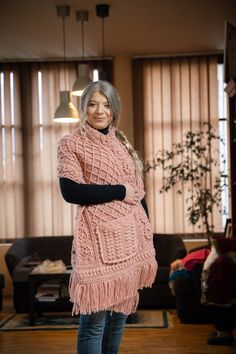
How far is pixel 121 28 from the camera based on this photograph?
6.31 meters

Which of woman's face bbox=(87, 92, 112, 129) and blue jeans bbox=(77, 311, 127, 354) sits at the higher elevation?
woman's face bbox=(87, 92, 112, 129)

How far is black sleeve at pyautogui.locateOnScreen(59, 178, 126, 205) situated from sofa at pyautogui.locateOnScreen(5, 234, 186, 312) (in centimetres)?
410

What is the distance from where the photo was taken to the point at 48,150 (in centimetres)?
770

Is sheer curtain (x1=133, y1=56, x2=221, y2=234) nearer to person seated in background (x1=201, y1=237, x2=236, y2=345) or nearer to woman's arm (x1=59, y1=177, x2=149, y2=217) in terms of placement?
person seated in background (x1=201, y1=237, x2=236, y2=345)

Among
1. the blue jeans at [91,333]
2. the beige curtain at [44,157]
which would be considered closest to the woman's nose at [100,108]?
the blue jeans at [91,333]

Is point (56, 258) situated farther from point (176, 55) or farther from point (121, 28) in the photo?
point (176, 55)

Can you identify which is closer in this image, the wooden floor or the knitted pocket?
the knitted pocket

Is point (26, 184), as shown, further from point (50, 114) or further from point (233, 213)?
point (233, 213)

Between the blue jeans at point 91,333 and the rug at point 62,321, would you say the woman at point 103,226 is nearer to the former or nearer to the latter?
the blue jeans at point 91,333

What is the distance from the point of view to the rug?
5.61 m

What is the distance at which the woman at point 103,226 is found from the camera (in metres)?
2.34

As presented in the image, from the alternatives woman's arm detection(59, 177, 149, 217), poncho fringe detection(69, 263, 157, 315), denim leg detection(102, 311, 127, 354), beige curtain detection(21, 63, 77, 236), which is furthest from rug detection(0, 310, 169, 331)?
woman's arm detection(59, 177, 149, 217)

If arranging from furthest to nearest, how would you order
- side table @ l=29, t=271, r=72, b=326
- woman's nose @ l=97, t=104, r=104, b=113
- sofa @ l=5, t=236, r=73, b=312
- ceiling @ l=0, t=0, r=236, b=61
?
1. sofa @ l=5, t=236, r=73, b=312
2. side table @ l=29, t=271, r=72, b=326
3. ceiling @ l=0, t=0, r=236, b=61
4. woman's nose @ l=97, t=104, r=104, b=113

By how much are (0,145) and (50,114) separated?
0.69 m
